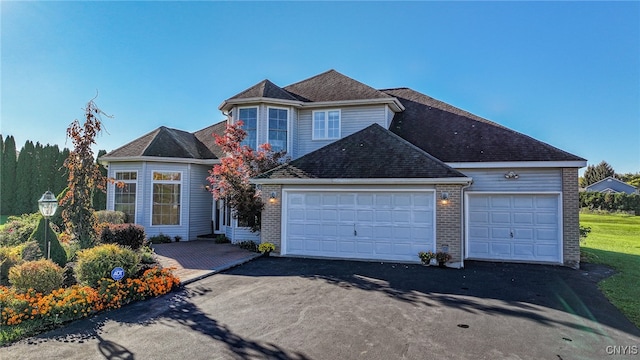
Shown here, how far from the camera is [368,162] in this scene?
38.1 feet

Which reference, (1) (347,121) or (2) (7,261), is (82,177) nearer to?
(2) (7,261)

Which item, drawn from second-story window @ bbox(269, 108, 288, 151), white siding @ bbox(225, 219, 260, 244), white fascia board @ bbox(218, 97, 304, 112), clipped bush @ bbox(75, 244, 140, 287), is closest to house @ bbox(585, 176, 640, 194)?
white fascia board @ bbox(218, 97, 304, 112)

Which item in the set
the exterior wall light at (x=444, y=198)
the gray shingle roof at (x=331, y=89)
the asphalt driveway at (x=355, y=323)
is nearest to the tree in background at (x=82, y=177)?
the asphalt driveway at (x=355, y=323)

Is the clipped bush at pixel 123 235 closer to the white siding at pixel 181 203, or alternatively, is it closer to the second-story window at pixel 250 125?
the white siding at pixel 181 203

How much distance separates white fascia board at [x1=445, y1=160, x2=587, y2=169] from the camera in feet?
36.0

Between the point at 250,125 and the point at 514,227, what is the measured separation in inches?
429

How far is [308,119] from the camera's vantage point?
15.2 meters

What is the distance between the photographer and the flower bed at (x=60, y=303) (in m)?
5.62

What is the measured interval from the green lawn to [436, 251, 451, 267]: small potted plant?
362 cm

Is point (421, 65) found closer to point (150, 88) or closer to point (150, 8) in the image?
point (150, 8)

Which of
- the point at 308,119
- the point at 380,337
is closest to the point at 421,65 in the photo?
the point at 308,119

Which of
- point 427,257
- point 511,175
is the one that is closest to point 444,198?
point 427,257

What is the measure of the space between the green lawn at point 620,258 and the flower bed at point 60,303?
9.39m

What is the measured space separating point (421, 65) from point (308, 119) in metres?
5.41
